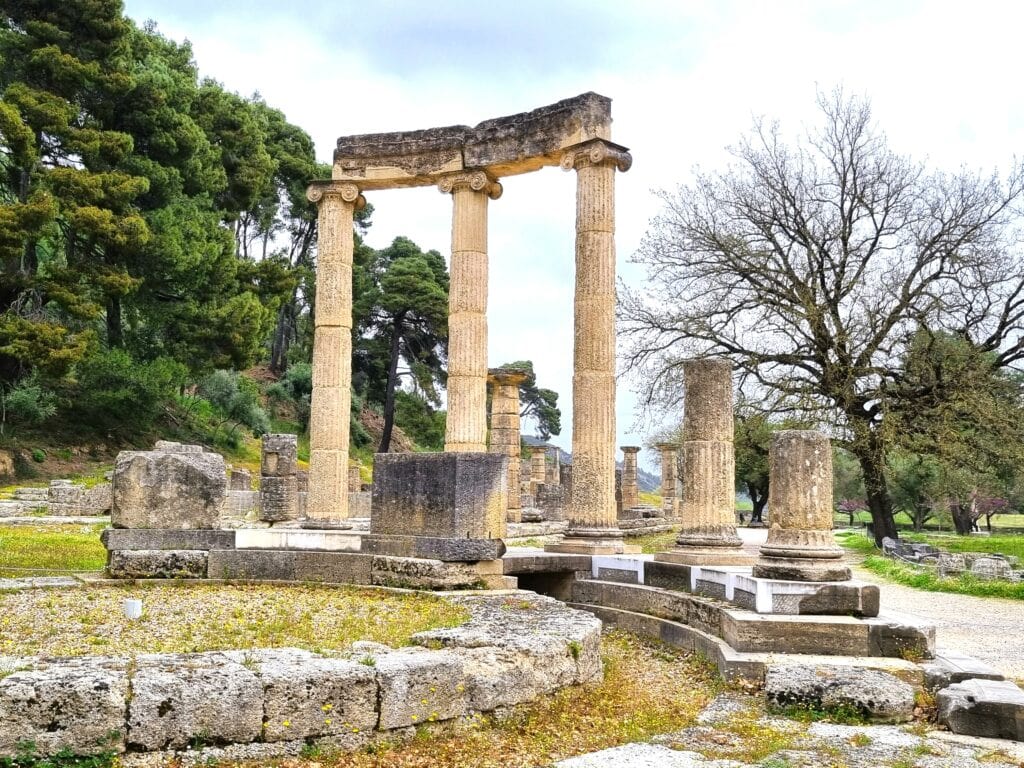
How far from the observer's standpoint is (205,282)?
35062 millimetres

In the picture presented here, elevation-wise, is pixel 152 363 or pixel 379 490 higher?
pixel 152 363

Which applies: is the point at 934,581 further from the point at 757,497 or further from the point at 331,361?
the point at 757,497

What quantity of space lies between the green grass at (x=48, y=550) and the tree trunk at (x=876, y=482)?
54.2 ft

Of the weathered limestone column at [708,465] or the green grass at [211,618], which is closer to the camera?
the green grass at [211,618]

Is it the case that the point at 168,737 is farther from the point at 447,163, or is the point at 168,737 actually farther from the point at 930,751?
the point at 447,163

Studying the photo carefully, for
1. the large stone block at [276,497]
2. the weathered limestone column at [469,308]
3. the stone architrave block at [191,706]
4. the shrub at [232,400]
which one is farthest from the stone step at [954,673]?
the shrub at [232,400]

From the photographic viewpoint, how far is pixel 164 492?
11.4 metres

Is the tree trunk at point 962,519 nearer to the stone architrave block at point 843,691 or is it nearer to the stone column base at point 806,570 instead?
the stone column base at point 806,570

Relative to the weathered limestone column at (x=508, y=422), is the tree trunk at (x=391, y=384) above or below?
above

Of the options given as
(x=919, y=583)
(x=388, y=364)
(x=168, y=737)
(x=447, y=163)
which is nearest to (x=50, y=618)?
(x=168, y=737)

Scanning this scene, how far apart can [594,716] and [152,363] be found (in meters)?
30.6

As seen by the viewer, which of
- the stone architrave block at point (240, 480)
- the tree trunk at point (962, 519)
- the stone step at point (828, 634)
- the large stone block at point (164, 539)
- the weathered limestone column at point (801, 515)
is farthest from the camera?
the tree trunk at point (962, 519)

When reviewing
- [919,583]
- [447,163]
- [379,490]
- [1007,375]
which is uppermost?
[447,163]

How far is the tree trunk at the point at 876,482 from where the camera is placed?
72.7 ft
